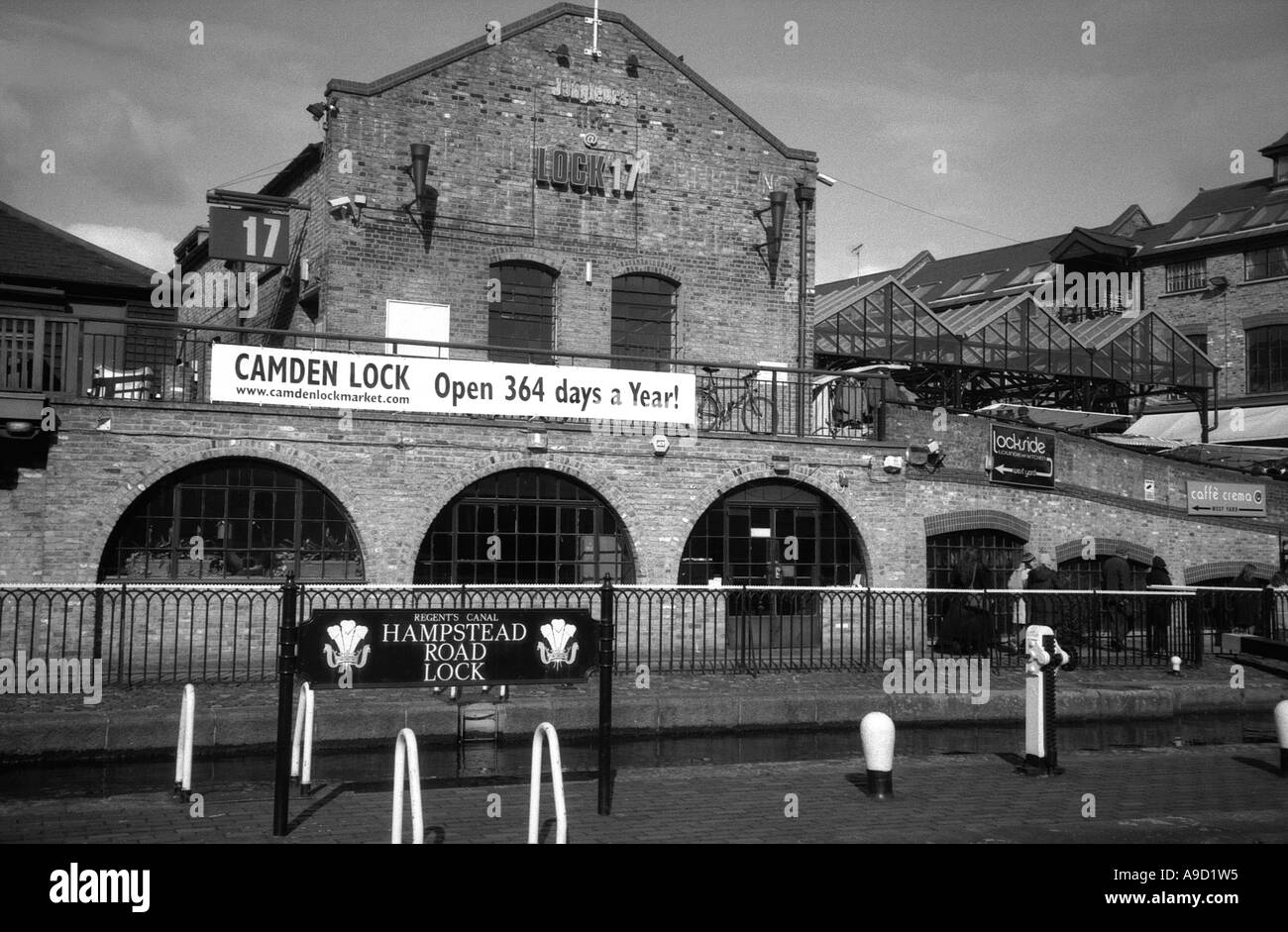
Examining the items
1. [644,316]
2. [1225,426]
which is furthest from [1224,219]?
[644,316]

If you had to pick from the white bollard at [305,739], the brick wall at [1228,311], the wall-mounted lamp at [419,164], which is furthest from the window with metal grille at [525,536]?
the brick wall at [1228,311]

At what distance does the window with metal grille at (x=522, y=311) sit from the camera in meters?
21.2

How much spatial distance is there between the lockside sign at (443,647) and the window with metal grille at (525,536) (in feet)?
29.1

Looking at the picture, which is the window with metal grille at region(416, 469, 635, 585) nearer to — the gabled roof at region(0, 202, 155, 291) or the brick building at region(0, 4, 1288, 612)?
the brick building at region(0, 4, 1288, 612)

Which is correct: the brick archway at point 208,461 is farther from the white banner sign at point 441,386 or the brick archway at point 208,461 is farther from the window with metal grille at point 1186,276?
the window with metal grille at point 1186,276

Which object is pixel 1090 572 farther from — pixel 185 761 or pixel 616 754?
pixel 185 761

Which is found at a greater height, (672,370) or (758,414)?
(672,370)

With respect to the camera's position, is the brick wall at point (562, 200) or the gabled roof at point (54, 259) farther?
the gabled roof at point (54, 259)

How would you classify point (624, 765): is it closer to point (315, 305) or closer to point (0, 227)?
point (315, 305)

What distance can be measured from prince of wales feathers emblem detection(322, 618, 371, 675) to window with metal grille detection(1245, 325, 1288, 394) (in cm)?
3870

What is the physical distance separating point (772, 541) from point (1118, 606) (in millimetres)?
5276

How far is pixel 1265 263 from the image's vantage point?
1626 inches

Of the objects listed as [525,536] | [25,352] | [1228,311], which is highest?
[1228,311]
